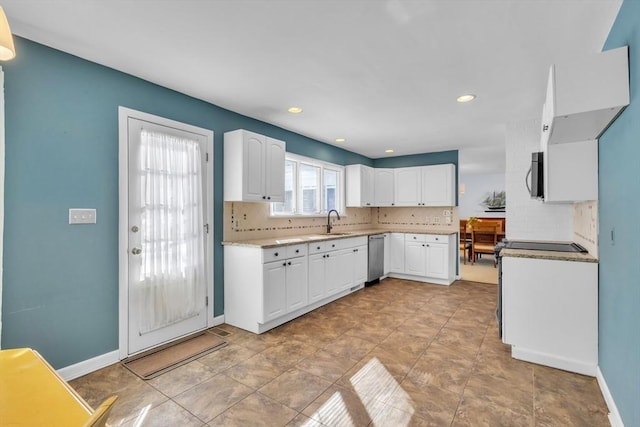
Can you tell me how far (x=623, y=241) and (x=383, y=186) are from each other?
445cm

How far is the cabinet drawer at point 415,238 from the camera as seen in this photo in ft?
17.7

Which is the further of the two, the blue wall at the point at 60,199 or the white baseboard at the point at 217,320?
the white baseboard at the point at 217,320

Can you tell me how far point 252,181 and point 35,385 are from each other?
8.80ft

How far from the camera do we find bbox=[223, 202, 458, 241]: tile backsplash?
3643 millimetres

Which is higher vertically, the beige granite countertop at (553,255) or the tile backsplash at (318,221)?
the tile backsplash at (318,221)

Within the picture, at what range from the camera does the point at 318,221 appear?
509cm

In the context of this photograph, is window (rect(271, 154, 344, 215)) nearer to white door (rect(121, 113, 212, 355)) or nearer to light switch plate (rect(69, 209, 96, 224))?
white door (rect(121, 113, 212, 355))

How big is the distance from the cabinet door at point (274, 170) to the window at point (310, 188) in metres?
0.36

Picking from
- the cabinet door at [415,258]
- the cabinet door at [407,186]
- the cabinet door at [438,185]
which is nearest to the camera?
the cabinet door at [415,258]

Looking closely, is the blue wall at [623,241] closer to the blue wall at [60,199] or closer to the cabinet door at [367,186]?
the blue wall at [60,199]

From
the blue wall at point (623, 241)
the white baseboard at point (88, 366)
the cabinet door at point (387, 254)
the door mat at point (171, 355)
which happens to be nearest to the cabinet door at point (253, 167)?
the door mat at point (171, 355)

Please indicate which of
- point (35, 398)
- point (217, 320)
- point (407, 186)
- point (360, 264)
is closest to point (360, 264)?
point (360, 264)

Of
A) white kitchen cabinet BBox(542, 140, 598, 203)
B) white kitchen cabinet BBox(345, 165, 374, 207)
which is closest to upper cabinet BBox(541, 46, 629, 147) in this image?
white kitchen cabinet BBox(542, 140, 598, 203)

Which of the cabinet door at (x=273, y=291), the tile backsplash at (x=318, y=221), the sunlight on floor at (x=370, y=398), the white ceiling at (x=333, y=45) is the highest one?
the white ceiling at (x=333, y=45)
